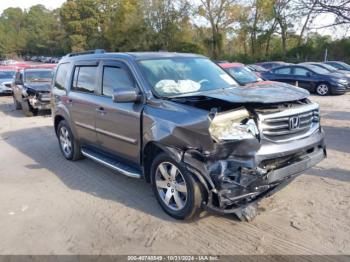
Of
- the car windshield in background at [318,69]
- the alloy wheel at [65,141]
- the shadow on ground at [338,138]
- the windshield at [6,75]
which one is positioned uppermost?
the car windshield in background at [318,69]

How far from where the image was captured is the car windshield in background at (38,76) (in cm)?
1378

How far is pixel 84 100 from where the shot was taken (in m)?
5.91

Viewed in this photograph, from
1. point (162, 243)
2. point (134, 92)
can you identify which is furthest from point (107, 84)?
point (162, 243)

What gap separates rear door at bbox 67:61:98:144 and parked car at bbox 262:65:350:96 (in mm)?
12444

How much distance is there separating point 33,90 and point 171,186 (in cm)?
994

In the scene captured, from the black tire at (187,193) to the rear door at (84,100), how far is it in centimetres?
178

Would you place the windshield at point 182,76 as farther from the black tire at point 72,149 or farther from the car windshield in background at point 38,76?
the car windshield in background at point 38,76

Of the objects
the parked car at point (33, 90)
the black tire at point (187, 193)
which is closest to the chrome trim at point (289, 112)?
the black tire at point (187, 193)

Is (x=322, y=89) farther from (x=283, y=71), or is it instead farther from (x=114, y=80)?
(x=114, y=80)

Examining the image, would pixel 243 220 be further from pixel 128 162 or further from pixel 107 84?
pixel 107 84

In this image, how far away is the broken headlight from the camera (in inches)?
148

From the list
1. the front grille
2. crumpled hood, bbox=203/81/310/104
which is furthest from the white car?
the front grille

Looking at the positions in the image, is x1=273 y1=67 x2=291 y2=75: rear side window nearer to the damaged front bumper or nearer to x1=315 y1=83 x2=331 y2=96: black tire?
x1=315 y1=83 x2=331 y2=96: black tire

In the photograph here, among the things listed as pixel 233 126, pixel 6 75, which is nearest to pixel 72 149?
pixel 233 126
